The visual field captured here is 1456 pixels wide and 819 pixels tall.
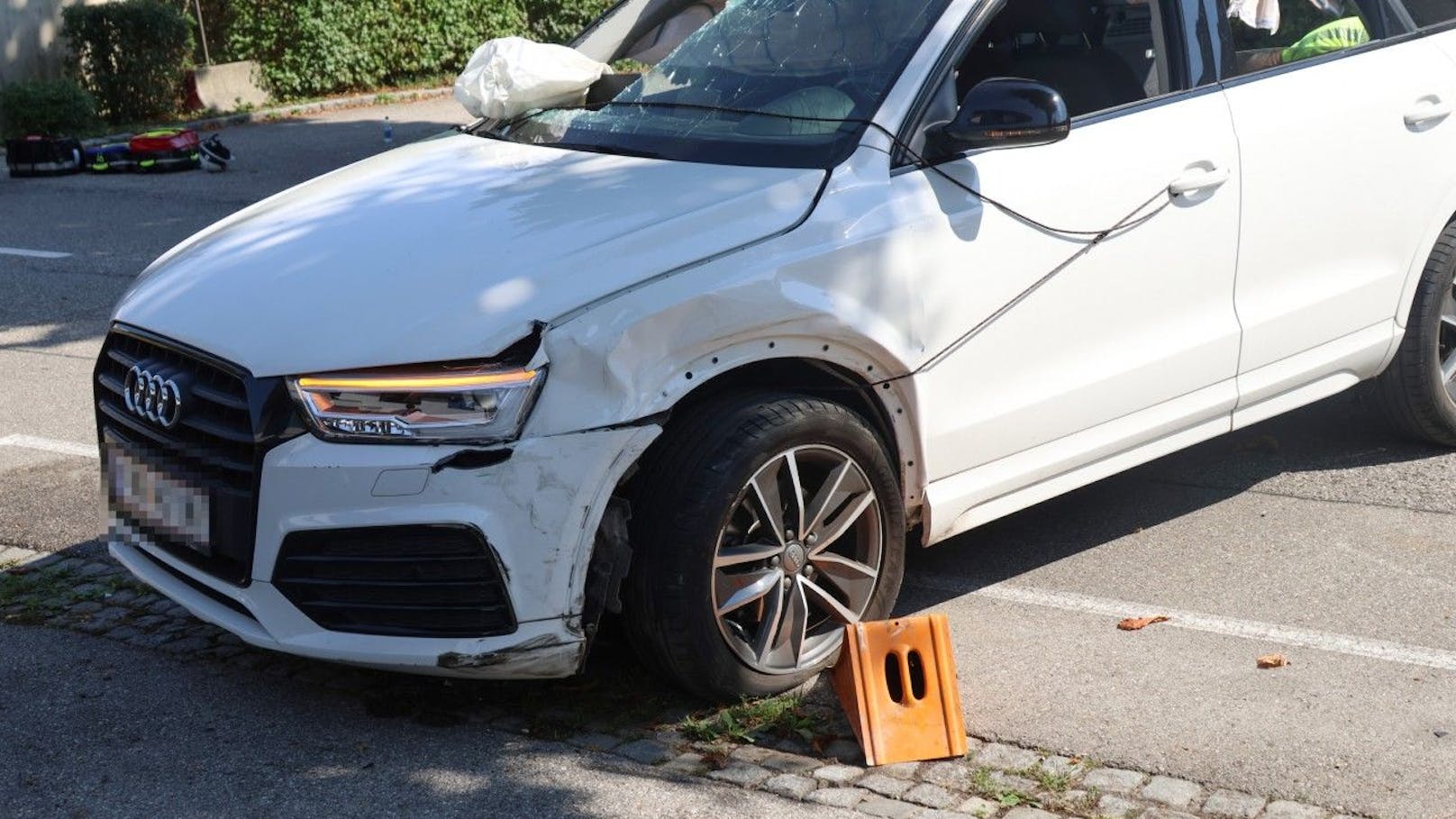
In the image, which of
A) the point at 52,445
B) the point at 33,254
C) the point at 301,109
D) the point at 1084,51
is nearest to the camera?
the point at 1084,51

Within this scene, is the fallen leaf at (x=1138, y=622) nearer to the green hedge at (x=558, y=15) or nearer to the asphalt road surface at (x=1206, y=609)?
the asphalt road surface at (x=1206, y=609)

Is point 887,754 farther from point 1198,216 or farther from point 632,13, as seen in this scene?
point 632,13

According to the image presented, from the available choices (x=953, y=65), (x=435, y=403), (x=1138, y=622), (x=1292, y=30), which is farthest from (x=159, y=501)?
(x=1292, y=30)

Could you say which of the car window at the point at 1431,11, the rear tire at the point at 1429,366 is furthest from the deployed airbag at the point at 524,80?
the rear tire at the point at 1429,366

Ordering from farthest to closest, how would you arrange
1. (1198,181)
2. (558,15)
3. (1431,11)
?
(558,15) < (1431,11) < (1198,181)

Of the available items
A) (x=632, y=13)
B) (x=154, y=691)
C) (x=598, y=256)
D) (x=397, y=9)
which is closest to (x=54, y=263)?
(x=632, y=13)

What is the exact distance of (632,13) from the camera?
6012 mm

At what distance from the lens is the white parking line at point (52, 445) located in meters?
6.46

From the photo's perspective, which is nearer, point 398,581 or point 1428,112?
point 398,581

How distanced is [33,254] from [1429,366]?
830 cm

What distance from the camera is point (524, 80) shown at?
5246 mm

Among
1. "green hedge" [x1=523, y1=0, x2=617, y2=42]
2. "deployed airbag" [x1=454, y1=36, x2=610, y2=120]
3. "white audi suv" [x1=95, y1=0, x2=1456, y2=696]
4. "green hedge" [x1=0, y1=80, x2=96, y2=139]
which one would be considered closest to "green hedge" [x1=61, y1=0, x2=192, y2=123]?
"green hedge" [x1=0, y1=80, x2=96, y2=139]

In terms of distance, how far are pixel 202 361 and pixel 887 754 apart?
182cm

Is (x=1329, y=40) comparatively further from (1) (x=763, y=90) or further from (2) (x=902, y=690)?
(2) (x=902, y=690)
